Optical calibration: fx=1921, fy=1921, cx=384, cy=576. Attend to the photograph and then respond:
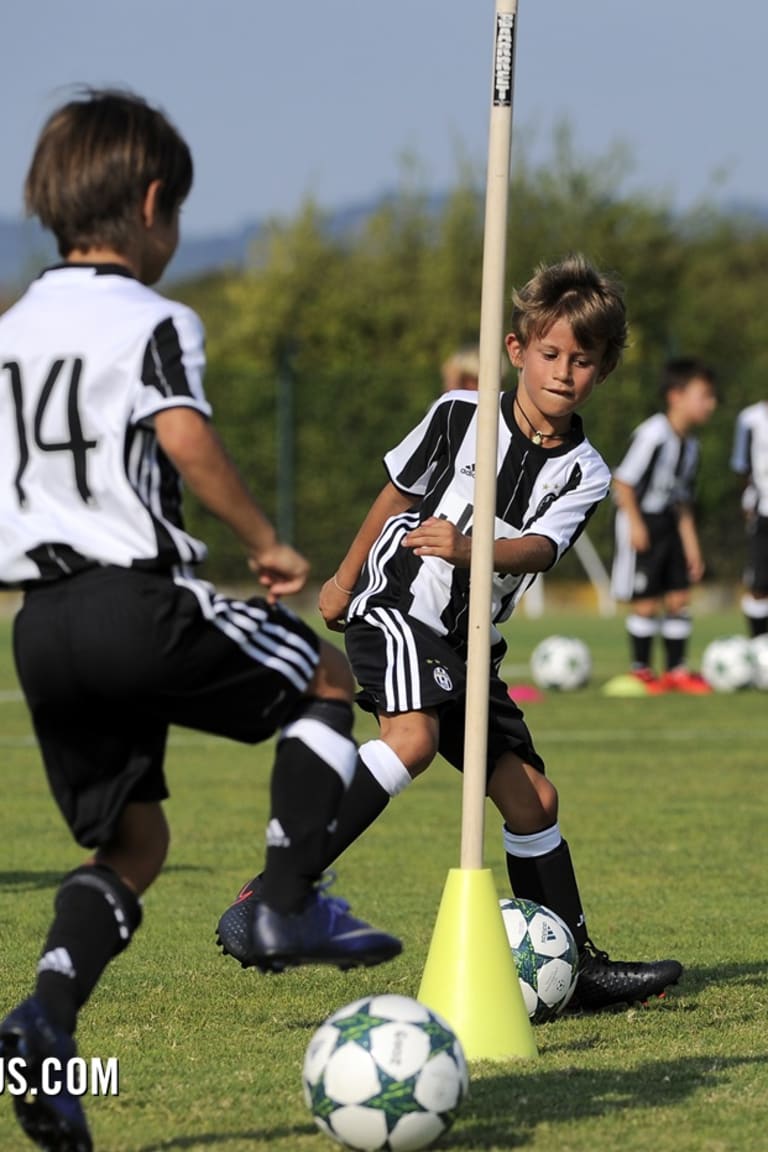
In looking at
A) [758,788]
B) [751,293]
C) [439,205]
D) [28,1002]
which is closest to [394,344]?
[439,205]

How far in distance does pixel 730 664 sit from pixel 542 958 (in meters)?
10.7

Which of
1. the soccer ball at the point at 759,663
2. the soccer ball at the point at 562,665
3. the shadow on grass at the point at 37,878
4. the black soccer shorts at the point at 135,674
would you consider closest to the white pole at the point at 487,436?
the black soccer shorts at the point at 135,674

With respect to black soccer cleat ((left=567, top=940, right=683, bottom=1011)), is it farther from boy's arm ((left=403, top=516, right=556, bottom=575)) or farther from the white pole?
boy's arm ((left=403, top=516, right=556, bottom=575))

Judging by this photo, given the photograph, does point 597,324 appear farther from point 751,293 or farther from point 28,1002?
point 751,293

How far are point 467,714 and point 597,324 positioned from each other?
3.76 ft

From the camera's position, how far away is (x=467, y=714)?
4379 mm

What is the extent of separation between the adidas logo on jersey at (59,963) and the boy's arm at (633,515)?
11522mm

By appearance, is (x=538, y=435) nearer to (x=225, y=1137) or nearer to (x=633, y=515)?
(x=225, y=1137)

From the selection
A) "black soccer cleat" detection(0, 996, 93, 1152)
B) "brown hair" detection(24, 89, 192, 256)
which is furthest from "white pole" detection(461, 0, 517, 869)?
"black soccer cleat" detection(0, 996, 93, 1152)

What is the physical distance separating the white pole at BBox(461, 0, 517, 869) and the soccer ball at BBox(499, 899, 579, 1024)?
1.98ft

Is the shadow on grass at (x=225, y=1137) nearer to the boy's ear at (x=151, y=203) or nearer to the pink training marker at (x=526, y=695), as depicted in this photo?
the boy's ear at (x=151, y=203)

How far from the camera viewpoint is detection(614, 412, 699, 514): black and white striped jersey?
49.4 feet

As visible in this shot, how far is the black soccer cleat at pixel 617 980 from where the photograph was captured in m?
5.10

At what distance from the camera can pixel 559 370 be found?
4941 mm
